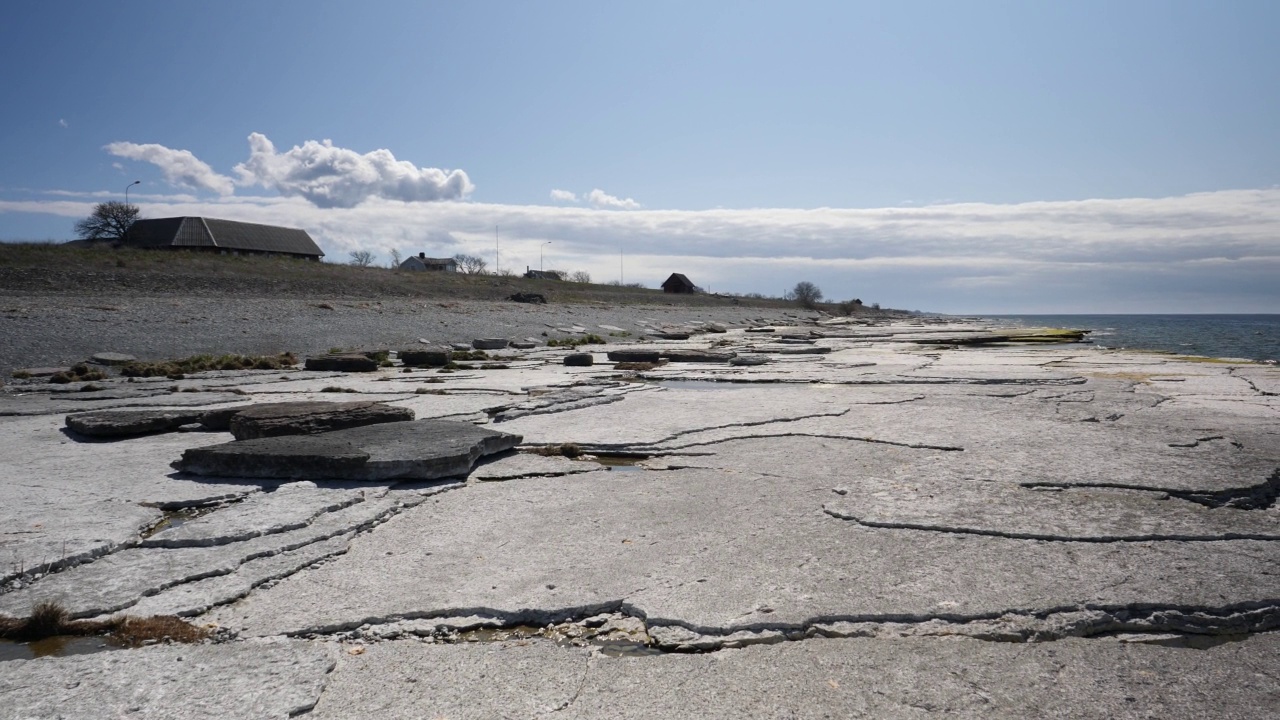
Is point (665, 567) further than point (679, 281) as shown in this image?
No

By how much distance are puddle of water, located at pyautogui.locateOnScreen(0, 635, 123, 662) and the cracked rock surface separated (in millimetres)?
71

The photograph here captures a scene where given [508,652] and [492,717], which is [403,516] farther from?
[492,717]

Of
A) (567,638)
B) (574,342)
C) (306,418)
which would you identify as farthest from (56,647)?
(574,342)

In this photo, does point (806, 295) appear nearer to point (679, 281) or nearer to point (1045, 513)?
point (679, 281)

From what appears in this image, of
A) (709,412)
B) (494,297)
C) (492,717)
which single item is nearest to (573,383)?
(709,412)

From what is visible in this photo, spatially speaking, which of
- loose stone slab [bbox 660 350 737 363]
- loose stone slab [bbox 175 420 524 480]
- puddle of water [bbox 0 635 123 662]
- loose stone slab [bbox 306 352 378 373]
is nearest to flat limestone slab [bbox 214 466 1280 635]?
puddle of water [bbox 0 635 123 662]

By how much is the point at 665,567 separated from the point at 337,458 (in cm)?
173

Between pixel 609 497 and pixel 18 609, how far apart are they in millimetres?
1861

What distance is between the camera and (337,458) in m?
3.49

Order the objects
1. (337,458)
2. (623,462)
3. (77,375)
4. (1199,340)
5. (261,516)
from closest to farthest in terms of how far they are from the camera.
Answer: (261,516), (337,458), (623,462), (77,375), (1199,340)

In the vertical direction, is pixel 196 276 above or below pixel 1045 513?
above

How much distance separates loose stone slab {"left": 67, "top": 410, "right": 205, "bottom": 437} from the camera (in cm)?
454

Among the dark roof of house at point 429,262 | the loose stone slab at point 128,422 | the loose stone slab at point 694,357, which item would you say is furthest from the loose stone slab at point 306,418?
the dark roof of house at point 429,262

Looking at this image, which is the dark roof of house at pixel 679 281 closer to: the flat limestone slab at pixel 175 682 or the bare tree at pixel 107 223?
the bare tree at pixel 107 223
